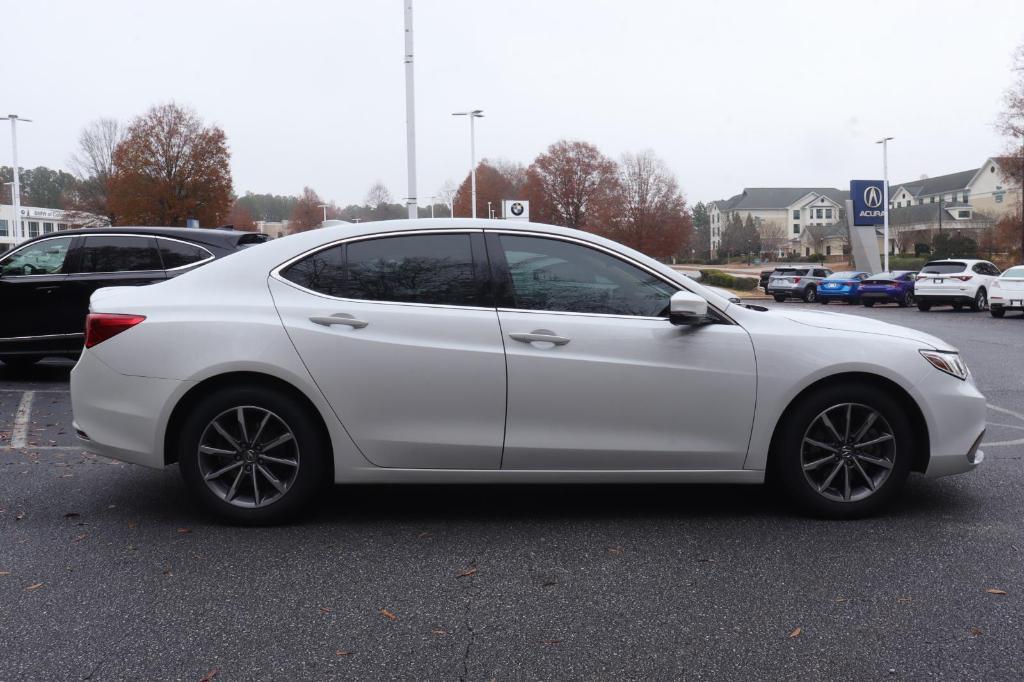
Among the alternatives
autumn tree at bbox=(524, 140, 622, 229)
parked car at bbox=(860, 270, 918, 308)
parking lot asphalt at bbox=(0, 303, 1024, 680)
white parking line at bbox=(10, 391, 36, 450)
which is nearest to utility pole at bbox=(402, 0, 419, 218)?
white parking line at bbox=(10, 391, 36, 450)

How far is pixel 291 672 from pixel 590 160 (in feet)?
250

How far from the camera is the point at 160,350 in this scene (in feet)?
15.0

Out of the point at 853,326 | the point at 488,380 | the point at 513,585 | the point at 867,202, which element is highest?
the point at 867,202

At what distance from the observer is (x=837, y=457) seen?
15.4ft

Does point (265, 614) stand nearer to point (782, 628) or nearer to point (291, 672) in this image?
point (291, 672)

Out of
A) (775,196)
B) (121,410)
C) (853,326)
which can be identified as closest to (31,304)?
(121,410)

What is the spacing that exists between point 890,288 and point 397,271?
104 feet

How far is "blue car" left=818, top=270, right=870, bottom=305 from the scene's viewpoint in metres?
36.9

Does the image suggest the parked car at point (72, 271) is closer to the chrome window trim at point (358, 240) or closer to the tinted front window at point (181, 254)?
the tinted front window at point (181, 254)

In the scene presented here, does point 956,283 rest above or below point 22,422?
above

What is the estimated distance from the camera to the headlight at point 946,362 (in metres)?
4.77

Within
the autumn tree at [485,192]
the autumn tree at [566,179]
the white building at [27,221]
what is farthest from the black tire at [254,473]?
the white building at [27,221]

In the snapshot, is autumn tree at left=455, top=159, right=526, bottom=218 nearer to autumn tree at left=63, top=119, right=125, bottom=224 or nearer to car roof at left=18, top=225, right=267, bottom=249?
autumn tree at left=63, top=119, right=125, bottom=224

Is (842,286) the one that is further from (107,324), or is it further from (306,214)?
(306,214)
